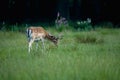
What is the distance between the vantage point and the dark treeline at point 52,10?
32109 mm

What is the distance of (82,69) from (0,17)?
2712cm

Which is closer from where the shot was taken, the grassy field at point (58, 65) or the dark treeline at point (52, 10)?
the grassy field at point (58, 65)

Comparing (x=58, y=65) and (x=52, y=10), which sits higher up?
(x=52, y=10)

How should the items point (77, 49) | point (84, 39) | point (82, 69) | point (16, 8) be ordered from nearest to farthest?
point (82, 69) < point (77, 49) < point (84, 39) < point (16, 8)

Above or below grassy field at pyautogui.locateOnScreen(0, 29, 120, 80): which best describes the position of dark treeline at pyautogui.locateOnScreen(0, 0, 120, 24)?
above

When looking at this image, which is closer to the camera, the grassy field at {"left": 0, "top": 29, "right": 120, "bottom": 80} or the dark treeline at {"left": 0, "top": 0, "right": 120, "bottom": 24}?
the grassy field at {"left": 0, "top": 29, "right": 120, "bottom": 80}

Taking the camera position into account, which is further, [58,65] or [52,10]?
[52,10]

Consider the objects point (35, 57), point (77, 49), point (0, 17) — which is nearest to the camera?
point (35, 57)

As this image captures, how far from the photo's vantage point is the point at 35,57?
37.5 ft

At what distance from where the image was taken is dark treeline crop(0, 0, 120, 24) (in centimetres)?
3211

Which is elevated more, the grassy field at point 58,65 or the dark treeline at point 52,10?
the dark treeline at point 52,10

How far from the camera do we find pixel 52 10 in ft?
140

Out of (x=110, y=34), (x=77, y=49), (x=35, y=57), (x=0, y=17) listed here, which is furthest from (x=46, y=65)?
(x=0, y=17)

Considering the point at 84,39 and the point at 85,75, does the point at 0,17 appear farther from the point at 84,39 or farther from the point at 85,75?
the point at 85,75
